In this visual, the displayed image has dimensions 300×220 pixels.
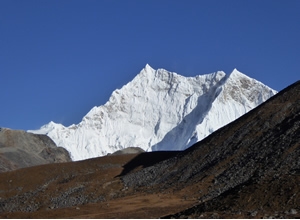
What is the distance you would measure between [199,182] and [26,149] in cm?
11258

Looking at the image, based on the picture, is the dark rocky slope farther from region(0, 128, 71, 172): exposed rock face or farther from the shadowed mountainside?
region(0, 128, 71, 172): exposed rock face

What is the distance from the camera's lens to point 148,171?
7156cm

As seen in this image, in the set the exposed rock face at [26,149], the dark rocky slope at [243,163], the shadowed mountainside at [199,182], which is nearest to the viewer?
the shadowed mountainside at [199,182]

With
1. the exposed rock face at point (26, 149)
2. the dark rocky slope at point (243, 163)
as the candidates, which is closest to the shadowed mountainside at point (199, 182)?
the dark rocky slope at point (243, 163)

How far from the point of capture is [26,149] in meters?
162

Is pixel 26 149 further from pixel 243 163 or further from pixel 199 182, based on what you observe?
pixel 243 163

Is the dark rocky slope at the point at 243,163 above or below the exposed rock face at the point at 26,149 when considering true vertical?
below

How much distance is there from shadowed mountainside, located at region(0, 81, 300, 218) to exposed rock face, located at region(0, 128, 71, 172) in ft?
185

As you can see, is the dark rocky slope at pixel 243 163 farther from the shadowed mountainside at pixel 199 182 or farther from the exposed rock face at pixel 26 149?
the exposed rock face at pixel 26 149

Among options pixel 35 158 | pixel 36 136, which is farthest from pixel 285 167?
pixel 36 136

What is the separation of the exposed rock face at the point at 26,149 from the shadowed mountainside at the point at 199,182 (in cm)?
5642

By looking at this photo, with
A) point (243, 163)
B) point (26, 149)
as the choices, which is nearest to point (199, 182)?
point (243, 163)

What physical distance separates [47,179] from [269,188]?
5379cm

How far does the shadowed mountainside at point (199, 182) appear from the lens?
33438 mm
